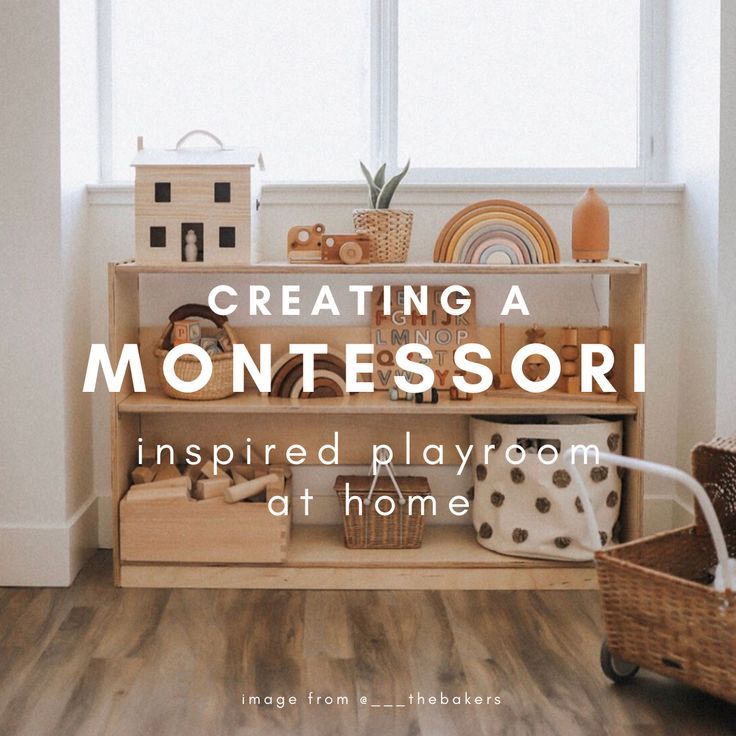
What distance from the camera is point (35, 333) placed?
278cm

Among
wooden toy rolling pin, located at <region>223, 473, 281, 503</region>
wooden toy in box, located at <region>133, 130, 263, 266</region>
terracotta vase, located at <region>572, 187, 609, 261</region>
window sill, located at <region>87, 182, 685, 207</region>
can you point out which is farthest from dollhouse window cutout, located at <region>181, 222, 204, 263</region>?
terracotta vase, located at <region>572, 187, 609, 261</region>

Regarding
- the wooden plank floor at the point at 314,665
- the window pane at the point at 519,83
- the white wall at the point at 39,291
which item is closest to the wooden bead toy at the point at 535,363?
the window pane at the point at 519,83

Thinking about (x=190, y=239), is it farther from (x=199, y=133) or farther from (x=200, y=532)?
(x=200, y=532)

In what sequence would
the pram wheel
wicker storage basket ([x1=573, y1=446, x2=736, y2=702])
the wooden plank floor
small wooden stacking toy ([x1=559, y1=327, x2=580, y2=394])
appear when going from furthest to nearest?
1. small wooden stacking toy ([x1=559, y1=327, x2=580, y2=394])
2. the pram wheel
3. the wooden plank floor
4. wicker storage basket ([x1=573, y1=446, x2=736, y2=702])

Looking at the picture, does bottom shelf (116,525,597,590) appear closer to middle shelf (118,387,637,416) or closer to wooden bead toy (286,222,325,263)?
middle shelf (118,387,637,416)

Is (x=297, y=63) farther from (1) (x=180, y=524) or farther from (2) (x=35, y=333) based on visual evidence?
(1) (x=180, y=524)

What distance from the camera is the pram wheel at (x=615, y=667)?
2154 mm

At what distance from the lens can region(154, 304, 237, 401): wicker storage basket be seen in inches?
112

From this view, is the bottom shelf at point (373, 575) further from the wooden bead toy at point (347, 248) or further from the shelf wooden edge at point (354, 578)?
the wooden bead toy at point (347, 248)

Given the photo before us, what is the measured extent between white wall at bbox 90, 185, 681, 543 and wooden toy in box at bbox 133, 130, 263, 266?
277mm

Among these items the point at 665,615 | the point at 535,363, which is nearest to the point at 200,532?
the point at 535,363

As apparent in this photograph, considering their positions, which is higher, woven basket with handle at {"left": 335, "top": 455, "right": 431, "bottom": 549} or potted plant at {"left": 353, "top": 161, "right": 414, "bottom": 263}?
potted plant at {"left": 353, "top": 161, "right": 414, "bottom": 263}

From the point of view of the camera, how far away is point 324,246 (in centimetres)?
278

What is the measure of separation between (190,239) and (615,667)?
57.2 inches
